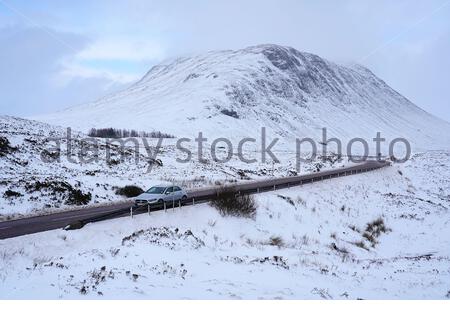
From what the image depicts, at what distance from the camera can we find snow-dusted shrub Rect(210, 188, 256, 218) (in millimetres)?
26478

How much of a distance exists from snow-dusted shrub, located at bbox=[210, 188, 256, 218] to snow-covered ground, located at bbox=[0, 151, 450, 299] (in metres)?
0.49

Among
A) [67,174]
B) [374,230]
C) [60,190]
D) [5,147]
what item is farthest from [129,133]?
[374,230]

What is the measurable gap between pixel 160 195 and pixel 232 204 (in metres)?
4.51

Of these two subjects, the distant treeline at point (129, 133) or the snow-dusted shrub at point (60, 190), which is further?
the distant treeline at point (129, 133)

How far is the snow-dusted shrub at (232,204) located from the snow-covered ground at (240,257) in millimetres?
489

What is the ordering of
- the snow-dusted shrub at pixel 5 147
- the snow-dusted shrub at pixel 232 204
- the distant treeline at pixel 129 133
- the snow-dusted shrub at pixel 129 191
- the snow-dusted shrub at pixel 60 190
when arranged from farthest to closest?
the distant treeline at pixel 129 133 → the snow-dusted shrub at pixel 5 147 → the snow-dusted shrub at pixel 129 191 → the snow-dusted shrub at pixel 60 190 → the snow-dusted shrub at pixel 232 204

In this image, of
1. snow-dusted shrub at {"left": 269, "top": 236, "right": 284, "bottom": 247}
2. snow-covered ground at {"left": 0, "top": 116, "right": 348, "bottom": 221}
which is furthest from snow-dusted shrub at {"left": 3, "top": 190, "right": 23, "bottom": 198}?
snow-dusted shrub at {"left": 269, "top": 236, "right": 284, "bottom": 247}

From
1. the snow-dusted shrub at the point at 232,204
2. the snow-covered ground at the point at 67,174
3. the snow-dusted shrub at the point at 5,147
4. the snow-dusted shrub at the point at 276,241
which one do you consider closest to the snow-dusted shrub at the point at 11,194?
the snow-covered ground at the point at 67,174

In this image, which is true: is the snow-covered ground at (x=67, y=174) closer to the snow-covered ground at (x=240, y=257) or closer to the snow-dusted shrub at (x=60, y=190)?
the snow-dusted shrub at (x=60, y=190)

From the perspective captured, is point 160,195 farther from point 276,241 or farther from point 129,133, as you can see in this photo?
point 129,133

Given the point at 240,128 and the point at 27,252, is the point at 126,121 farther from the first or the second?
the point at 27,252

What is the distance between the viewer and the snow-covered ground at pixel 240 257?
1328 cm

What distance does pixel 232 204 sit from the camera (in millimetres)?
26812

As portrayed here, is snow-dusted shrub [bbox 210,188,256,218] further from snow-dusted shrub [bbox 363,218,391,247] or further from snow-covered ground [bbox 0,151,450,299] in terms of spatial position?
snow-dusted shrub [bbox 363,218,391,247]
